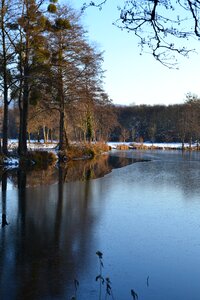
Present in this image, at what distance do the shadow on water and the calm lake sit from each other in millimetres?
A: 12

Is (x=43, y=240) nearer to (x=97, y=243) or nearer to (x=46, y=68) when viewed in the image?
(x=97, y=243)

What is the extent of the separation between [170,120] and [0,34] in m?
61.9

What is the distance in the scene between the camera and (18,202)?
1145 cm

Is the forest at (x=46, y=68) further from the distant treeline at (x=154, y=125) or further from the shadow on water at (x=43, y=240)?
the distant treeline at (x=154, y=125)

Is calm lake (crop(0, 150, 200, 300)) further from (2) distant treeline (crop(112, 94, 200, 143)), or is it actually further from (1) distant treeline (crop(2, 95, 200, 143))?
(2) distant treeline (crop(112, 94, 200, 143))

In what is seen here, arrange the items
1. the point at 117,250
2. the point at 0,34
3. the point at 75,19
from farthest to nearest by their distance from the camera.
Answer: the point at 75,19 → the point at 0,34 → the point at 117,250

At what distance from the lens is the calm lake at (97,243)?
5.41m

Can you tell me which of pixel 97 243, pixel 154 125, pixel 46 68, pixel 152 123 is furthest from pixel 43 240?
pixel 152 123

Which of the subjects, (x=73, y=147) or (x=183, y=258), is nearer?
(x=183, y=258)

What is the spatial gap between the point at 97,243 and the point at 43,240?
1.08 metres

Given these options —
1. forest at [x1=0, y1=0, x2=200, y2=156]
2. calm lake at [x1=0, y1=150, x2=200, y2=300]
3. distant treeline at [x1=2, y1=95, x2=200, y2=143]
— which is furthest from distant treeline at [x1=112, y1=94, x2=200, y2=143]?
calm lake at [x1=0, y1=150, x2=200, y2=300]

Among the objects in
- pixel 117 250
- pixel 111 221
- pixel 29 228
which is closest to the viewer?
pixel 117 250

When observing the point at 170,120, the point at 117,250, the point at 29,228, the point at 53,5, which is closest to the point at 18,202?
the point at 29,228

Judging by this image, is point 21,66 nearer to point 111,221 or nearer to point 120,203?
Answer: point 120,203
